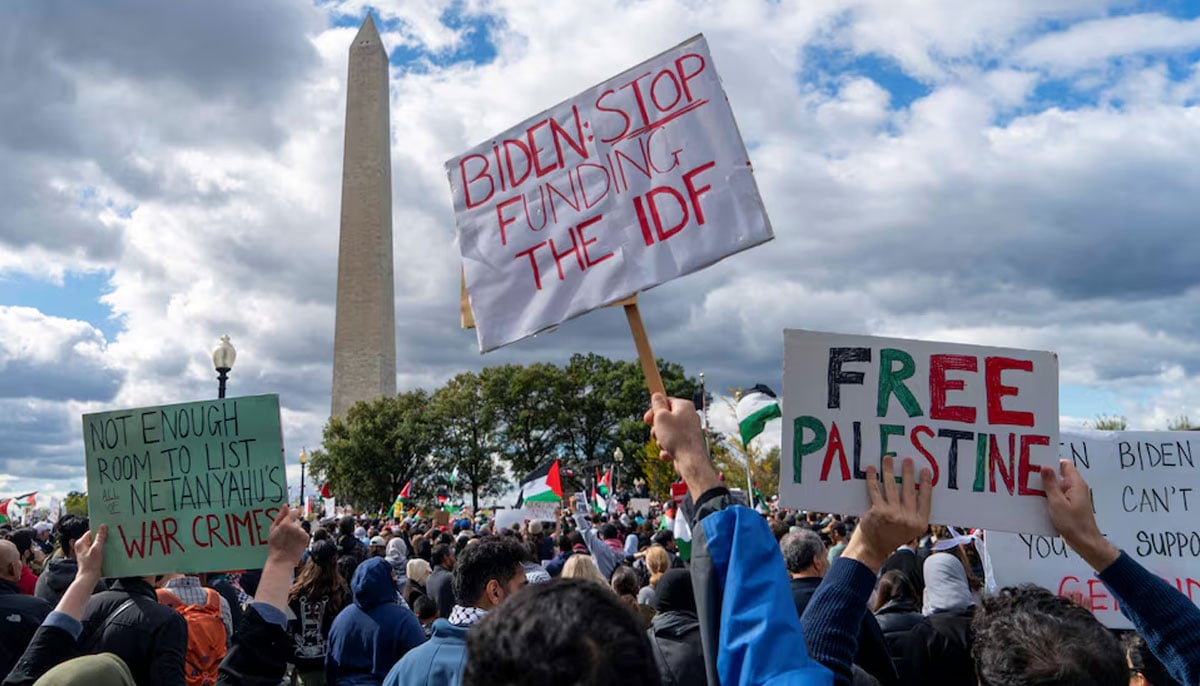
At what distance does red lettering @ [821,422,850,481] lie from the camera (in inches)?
105

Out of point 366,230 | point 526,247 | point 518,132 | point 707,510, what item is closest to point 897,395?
point 707,510

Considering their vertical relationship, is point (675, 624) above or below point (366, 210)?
below

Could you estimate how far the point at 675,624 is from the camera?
4328mm

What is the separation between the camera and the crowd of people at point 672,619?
1409mm

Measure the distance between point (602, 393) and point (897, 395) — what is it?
57875 mm

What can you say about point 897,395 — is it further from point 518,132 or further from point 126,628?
point 126,628

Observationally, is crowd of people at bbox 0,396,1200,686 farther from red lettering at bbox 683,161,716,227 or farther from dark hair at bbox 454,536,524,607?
red lettering at bbox 683,161,716,227

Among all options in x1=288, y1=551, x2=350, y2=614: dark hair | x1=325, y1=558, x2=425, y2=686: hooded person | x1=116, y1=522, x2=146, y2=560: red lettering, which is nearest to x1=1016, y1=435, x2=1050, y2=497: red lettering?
x1=116, y1=522, x2=146, y2=560: red lettering

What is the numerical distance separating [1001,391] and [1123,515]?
1743 millimetres

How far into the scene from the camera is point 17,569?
16.5 ft

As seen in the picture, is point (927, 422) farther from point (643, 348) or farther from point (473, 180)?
point (473, 180)

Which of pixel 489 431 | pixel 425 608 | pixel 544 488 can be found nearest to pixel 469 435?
pixel 489 431

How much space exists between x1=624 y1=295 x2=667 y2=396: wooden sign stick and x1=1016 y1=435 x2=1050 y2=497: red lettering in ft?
3.46

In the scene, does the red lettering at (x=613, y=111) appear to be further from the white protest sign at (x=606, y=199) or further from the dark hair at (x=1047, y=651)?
the dark hair at (x=1047, y=651)
